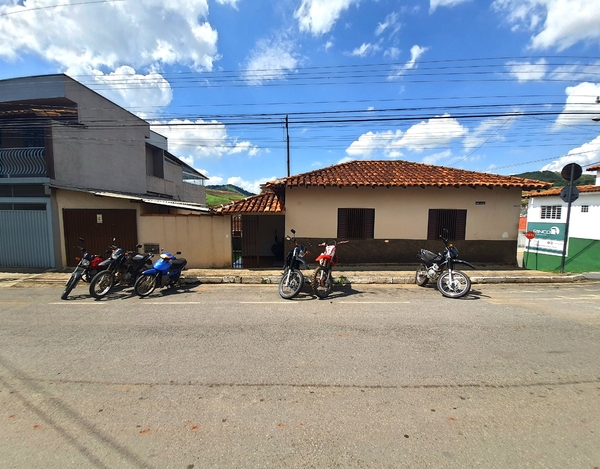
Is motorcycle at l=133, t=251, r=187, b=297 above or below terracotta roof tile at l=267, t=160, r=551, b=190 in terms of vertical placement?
below

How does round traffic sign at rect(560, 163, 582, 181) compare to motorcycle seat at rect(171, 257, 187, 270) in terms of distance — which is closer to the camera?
motorcycle seat at rect(171, 257, 187, 270)

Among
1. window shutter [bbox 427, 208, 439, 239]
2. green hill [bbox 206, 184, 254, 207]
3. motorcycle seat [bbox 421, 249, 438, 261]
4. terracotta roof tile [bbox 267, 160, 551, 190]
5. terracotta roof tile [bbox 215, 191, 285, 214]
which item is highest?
green hill [bbox 206, 184, 254, 207]

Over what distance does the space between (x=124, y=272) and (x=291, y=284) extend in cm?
431

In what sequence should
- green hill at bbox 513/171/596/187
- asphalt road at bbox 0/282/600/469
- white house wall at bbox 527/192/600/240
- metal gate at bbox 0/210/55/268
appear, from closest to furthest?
asphalt road at bbox 0/282/600/469, metal gate at bbox 0/210/55/268, white house wall at bbox 527/192/600/240, green hill at bbox 513/171/596/187

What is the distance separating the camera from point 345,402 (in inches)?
106

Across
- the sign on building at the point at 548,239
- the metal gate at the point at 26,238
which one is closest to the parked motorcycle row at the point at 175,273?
the metal gate at the point at 26,238

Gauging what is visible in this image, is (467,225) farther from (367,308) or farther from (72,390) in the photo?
(72,390)

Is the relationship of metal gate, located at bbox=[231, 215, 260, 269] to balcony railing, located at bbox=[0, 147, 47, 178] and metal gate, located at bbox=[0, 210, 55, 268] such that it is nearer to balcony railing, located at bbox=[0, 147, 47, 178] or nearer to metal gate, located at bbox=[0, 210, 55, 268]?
metal gate, located at bbox=[0, 210, 55, 268]

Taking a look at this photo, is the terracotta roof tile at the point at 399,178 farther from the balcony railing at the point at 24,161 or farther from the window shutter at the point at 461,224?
the balcony railing at the point at 24,161

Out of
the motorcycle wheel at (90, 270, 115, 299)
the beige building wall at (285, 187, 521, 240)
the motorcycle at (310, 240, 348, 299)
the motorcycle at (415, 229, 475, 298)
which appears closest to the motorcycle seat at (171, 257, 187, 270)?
the motorcycle wheel at (90, 270, 115, 299)

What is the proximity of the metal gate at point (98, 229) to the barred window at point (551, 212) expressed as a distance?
72.8 ft

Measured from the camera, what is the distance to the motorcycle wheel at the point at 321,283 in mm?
6445

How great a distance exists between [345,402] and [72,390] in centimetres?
278

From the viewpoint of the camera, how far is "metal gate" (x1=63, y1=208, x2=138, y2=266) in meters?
9.89
